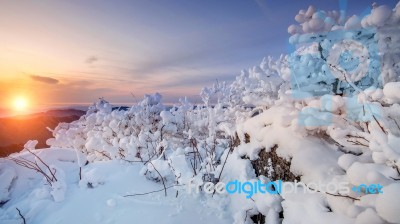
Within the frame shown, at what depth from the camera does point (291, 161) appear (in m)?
2.68

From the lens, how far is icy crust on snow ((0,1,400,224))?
1866 mm

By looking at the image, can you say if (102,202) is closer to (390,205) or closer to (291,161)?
(291,161)

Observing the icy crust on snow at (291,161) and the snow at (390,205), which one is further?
the icy crust on snow at (291,161)

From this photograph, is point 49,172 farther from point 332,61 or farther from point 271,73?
point 332,61

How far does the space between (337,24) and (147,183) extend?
3.43 metres

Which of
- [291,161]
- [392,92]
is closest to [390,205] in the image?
[392,92]

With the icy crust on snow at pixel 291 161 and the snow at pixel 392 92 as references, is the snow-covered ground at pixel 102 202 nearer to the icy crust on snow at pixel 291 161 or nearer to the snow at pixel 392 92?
the icy crust on snow at pixel 291 161

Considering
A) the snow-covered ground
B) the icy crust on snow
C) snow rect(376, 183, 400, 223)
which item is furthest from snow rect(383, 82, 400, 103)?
the snow-covered ground

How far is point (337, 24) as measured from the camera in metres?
3.55

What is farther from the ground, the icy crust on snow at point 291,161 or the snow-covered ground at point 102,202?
the icy crust on snow at point 291,161

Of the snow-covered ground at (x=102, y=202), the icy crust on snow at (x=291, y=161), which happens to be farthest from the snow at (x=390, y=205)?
the snow-covered ground at (x=102, y=202)

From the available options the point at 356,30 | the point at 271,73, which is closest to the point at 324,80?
the point at 356,30

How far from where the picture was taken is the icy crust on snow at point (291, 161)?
6.12 ft

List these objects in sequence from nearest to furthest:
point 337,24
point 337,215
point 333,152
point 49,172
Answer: point 337,215 → point 333,152 → point 337,24 → point 49,172
